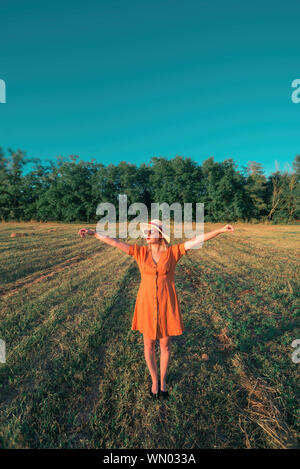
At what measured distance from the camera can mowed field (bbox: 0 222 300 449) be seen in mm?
2123

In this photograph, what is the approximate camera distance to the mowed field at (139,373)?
83.6 inches

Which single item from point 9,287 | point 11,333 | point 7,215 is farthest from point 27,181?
point 11,333

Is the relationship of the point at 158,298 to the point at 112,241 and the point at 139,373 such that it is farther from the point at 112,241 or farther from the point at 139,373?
the point at 139,373

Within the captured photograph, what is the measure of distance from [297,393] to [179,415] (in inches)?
61.7

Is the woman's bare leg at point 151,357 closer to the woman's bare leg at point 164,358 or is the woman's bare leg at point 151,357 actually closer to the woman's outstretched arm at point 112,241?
the woman's bare leg at point 164,358

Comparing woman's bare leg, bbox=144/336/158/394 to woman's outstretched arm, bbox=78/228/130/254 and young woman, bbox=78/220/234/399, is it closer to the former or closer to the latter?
young woman, bbox=78/220/234/399

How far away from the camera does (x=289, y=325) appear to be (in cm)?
418

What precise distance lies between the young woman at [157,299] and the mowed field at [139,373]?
16.9 inches

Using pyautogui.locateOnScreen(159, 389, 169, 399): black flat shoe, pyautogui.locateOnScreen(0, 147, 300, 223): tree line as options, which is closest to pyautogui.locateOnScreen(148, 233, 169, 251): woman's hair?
pyautogui.locateOnScreen(159, 389, 169, 399): black flat shoe

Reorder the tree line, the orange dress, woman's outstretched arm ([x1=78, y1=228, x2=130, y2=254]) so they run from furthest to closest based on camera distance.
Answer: the tree line → woman's outstretched arm ([x1=78, y1=228, x2=130, y2=254]) → the orange dress

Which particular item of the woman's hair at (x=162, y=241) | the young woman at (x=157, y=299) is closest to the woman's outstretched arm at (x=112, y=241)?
the young woman at (x=157, y=299)

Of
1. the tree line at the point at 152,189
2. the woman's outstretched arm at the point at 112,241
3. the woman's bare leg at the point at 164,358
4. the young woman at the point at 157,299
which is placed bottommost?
the woman's bare leg at the point at 164,358

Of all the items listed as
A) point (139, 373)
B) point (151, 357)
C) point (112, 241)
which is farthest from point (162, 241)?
point (139, 373)

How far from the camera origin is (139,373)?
2893mm
